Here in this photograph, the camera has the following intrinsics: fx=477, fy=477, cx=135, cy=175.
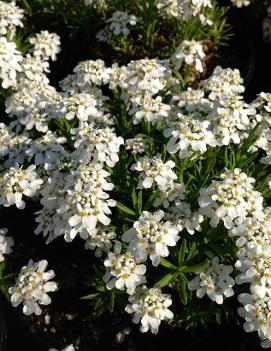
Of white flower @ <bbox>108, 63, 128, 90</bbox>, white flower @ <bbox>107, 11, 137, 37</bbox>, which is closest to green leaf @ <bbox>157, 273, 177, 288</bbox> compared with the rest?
white flower @ <bbox>108, 63, 128, 90</bbox>

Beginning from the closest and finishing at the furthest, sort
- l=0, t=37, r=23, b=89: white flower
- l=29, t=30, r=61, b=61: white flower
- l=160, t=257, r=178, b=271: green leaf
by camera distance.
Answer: l=160, t=257, r=178, b=271: green leaf < l=0, t=37, r=23, b=89: white flower < l=29, t=30, r=61, b=61: white flower

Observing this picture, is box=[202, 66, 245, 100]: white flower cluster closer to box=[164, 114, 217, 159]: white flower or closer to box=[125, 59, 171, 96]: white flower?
box=[125, 59, 171, 96]: white flower

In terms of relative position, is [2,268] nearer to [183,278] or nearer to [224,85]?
[183,278]

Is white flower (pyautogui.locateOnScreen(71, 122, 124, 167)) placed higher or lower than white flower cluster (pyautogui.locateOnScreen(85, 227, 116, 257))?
higher

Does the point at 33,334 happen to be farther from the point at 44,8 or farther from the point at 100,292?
the point at 44,8

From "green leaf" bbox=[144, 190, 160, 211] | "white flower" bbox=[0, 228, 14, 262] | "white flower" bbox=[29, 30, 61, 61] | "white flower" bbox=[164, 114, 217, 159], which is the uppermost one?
"white flower" bbox=[164, 114, 217, 159]

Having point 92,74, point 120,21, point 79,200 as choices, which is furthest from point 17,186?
point 120,21

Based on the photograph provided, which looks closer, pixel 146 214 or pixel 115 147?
pixel 146 214

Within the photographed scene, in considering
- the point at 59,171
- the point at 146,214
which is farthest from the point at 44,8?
the point at 146,214
